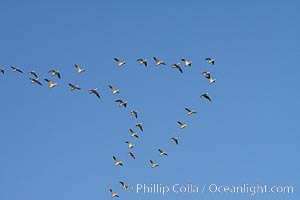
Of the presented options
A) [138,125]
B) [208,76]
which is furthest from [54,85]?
[208,76]

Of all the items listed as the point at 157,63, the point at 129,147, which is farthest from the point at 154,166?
the point at 157,63

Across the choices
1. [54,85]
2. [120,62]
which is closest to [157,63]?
[120,62]

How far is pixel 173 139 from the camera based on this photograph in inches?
4031

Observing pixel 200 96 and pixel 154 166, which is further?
pixel 154 166

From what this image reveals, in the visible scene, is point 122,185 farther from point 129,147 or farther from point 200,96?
point 200,96

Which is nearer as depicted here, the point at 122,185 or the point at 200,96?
the point at 200,96

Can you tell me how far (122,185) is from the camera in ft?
345

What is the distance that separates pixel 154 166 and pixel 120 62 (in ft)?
39.3

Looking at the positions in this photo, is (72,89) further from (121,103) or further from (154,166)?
(154,166)

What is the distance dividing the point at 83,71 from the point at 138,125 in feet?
26.6

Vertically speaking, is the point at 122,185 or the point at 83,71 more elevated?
the point at 83,71

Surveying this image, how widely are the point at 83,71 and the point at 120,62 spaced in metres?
4.03

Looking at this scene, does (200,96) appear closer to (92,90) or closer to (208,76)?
(208,76)

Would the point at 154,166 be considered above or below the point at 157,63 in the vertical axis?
below
